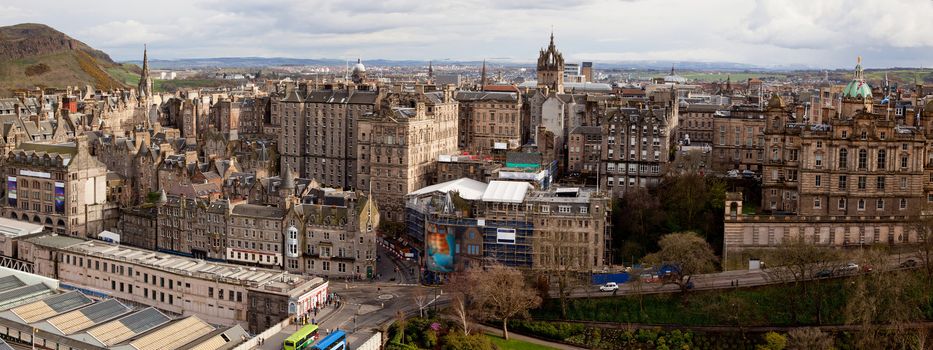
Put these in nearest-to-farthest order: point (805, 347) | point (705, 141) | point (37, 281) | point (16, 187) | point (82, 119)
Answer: point (805, 347), point (37, 281), point (16, 187), point (705, 141), point (82, 119)

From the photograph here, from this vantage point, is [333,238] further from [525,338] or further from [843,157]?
[843,157]

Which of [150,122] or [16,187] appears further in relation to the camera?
[150,122]

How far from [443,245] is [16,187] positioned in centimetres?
5509

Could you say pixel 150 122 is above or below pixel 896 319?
above

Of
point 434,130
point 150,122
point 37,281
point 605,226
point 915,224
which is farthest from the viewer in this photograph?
point 150,122

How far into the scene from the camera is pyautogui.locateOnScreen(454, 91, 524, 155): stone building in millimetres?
138625

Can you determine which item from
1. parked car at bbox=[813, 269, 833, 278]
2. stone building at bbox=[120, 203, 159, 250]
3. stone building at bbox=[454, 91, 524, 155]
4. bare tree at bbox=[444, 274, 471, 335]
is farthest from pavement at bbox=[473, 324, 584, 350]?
stone building at bbox=[454, 91, 524, 155]

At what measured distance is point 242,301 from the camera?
3334 inches

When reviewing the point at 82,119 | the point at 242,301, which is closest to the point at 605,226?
the point at 242,301

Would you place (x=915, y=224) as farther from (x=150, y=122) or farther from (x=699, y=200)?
(x=150, y=122)

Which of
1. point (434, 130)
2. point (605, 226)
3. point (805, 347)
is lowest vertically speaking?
point (805, 347)

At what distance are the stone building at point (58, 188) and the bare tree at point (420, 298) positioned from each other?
44.8m

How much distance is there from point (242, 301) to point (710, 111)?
7869cm

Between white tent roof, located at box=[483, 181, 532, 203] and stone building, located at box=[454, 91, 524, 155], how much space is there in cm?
3613
